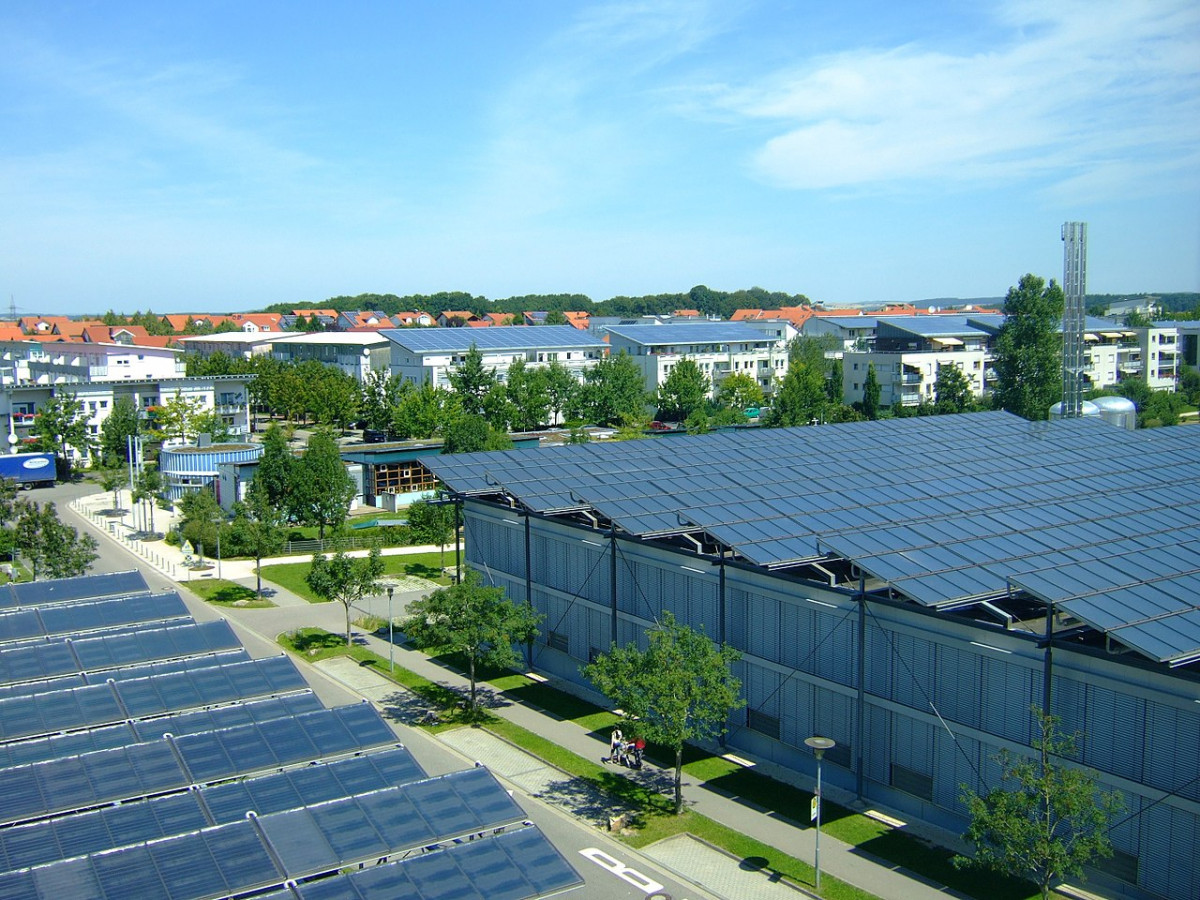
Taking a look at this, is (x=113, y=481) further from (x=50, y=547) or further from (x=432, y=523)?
(x=432, y=523)

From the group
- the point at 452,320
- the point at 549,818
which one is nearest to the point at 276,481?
the point at 549,818

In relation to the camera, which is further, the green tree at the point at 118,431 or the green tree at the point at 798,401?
the green tree at the point at 798,401

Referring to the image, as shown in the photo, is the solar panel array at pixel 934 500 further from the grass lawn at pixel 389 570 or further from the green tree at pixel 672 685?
the grass lawn at pixel 389 570

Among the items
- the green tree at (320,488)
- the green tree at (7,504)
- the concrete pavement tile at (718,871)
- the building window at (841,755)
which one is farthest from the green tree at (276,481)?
the concrete pavement tile at (718,871)

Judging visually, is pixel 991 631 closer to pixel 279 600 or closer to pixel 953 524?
pixel 953 524

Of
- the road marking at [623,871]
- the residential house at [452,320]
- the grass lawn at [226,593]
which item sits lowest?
the road marking at [623,871]

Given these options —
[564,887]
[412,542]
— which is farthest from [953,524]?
[412,542]

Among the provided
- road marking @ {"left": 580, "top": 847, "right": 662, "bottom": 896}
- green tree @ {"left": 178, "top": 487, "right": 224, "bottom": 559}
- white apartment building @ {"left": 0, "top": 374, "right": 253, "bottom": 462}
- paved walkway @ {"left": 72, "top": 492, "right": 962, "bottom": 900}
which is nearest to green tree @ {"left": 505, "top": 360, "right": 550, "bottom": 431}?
white apartment building @ {"left": 0, "top": 374, "right": 253, "bottom": 462}
